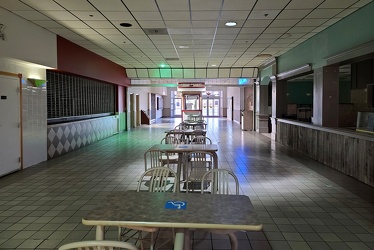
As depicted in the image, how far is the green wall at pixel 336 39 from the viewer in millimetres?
5363

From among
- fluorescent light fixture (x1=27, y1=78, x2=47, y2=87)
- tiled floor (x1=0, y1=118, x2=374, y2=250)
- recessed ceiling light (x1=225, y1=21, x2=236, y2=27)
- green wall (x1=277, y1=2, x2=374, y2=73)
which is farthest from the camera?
fluorescent light fixture (x1=27, y1=78, x2=47, y2=87)

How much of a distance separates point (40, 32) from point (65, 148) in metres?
3.32

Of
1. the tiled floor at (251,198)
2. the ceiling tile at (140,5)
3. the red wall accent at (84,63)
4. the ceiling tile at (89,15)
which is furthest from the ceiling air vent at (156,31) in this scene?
the tiled floor at (251,198)

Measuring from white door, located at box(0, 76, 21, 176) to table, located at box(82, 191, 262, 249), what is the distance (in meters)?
4.39

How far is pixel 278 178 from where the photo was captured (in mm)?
5855

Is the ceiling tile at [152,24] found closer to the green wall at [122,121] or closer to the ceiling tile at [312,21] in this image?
the ceiling tile at [312,21]

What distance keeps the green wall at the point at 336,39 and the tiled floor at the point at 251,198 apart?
2580mm

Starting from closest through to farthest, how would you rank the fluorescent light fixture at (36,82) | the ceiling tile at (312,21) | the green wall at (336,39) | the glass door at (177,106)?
the green wall at (336,39) → the ceiling tile at (312,21) → the fluorescent light fixture at (36,82) → the glass door at (177,106)

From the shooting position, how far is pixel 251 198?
15.1 ft

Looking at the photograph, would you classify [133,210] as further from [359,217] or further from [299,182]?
[299,182]

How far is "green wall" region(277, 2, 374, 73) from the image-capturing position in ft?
17.6

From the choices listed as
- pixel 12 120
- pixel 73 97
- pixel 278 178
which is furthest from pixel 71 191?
pixel 73 97

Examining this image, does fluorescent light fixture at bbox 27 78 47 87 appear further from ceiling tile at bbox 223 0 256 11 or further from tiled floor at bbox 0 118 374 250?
ceiling tile at bbox 223 0 256 11

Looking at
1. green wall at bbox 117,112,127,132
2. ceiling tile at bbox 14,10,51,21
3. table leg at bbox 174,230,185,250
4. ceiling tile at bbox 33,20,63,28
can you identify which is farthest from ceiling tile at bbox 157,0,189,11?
green wall at bbox 117,112,127,132
